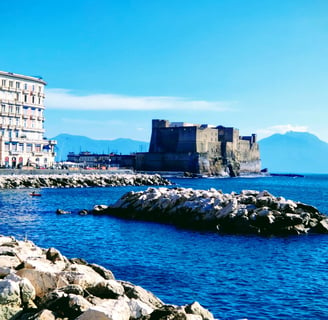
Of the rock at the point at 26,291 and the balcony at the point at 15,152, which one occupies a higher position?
the balcony at the point at 15,152

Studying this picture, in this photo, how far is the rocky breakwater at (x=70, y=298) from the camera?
26.3ft

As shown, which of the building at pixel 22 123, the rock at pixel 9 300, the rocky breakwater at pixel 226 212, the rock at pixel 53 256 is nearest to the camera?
the rock at pixel 9 300

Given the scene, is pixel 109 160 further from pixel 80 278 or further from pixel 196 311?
pixel 196 311

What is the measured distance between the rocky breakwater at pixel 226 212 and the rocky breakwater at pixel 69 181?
21.6m

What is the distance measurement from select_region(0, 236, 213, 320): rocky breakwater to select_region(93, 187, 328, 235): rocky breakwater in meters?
15.6

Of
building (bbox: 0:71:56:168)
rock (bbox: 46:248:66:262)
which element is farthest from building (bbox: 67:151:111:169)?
rock (bbox: 46:248:66:262)

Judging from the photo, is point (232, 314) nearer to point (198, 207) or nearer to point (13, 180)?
point (198, 207)

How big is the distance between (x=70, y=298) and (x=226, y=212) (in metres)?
18.7

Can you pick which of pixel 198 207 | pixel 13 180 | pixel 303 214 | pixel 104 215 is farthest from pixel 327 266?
pixel 13 180

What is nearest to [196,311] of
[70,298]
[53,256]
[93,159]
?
[70,298]

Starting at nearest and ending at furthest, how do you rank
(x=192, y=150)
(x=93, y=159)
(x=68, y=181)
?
(x=68, y=181) → (x=192, y=150) → (x=93, y=159)

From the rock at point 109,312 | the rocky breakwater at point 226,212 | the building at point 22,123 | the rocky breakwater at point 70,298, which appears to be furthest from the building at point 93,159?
the rock at point 109,312

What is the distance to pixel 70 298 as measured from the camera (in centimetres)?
830

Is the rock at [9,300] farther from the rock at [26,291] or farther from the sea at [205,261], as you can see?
the sea at [205,261]
